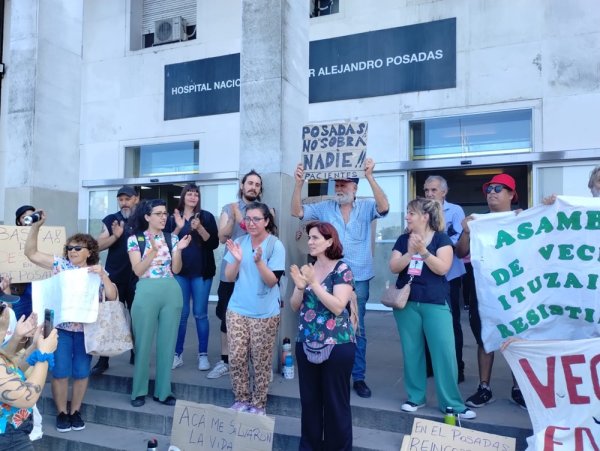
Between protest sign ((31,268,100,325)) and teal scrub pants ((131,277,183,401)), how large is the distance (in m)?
0.40

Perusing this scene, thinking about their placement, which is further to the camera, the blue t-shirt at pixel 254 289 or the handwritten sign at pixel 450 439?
the blue t-shirt at pixel 254 289

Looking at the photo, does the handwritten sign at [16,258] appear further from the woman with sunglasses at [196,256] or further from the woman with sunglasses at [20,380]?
the woman with sunglasses at [20,380]

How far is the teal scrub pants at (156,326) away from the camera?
486 centimetres

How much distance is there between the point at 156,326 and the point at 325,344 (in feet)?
Result: 6.62

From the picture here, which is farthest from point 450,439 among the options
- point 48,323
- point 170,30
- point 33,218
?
point 170,30

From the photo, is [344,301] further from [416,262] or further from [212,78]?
[212,78]

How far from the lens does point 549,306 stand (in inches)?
159

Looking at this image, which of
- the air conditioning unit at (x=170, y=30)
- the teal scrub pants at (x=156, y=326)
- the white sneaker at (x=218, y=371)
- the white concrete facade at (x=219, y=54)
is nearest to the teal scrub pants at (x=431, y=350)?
the white sneaker at (x=218, y=371)

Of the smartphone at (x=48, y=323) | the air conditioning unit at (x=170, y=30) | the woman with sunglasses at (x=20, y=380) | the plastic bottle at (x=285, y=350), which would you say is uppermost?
the air conditioning unit at (x=170, y=30)

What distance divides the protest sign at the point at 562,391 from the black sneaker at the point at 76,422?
12.4 ft

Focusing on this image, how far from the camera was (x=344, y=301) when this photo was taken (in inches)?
145

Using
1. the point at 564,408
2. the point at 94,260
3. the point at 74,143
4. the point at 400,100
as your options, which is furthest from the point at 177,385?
the point at 400,100

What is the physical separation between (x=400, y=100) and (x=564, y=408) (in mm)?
7105

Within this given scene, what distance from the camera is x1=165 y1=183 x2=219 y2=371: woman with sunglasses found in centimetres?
562
